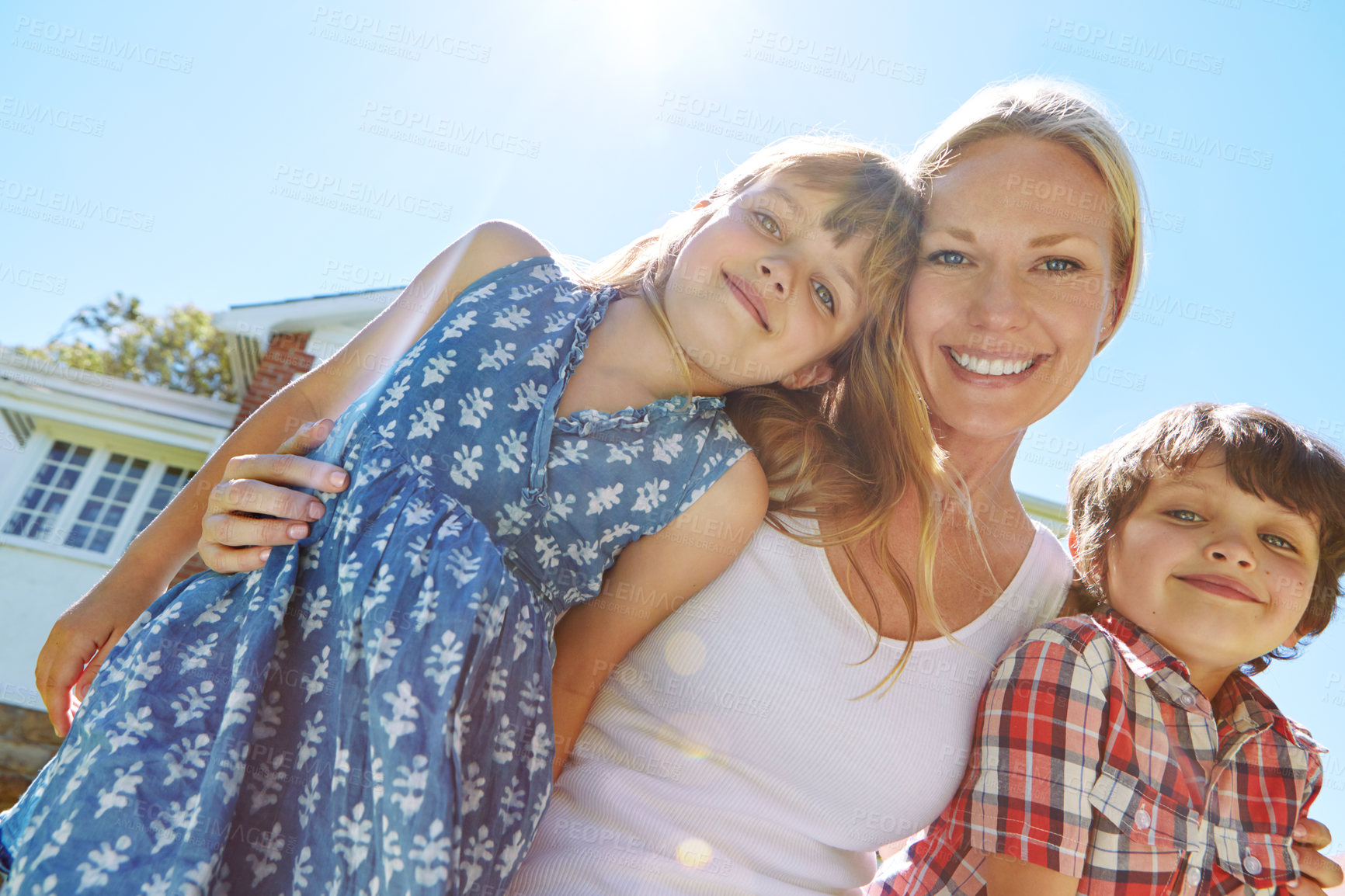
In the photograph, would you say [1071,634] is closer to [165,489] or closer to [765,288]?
[765,288]

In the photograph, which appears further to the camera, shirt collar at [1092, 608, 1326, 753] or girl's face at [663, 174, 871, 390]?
girl's face at [663, 174, 871, 390]

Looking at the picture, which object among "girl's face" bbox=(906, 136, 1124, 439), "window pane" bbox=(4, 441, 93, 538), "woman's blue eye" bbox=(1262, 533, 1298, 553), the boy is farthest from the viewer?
"window pane" bbox=(4, 441, 93, 538)

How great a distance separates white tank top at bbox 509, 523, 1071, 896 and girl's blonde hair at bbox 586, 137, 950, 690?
200 mm

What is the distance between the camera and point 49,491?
10484mm

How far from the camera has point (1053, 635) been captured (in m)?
1.81

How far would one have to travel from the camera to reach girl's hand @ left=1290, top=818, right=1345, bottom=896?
1.79 metres

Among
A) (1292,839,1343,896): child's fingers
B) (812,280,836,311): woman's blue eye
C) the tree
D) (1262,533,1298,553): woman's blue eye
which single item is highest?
(812,280,836,311): woman's blue eye

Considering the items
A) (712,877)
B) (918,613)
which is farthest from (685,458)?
(712,877)

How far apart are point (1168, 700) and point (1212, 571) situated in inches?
12.7

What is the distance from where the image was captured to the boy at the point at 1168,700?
5.37 feet

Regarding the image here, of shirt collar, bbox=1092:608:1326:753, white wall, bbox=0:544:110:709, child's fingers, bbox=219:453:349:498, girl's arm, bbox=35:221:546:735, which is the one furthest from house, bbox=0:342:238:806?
shirt collar, bbox=1092:608:1326:753

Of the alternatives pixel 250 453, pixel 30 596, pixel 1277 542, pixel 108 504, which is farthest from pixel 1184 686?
pixel 108 504

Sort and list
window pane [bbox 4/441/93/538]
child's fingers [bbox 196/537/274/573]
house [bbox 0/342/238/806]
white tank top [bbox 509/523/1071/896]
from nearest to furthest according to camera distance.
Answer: child's fingers [bbox 196/537/274/573], white tank top [bbox 509/523/1071/896], house [bbox 0/342/238/806], window pane [bbox 4/441/93/538]

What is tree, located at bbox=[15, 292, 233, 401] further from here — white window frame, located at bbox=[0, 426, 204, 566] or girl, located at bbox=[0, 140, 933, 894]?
girl, located at bbox=[0, 140, 933, 894]
